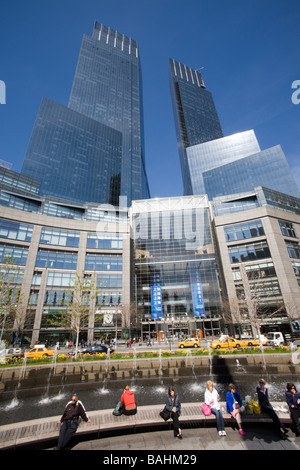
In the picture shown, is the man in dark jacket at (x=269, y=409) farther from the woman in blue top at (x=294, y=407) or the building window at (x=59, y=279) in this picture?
the building window at (x=59, y=279)

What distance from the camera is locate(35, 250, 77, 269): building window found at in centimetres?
4451

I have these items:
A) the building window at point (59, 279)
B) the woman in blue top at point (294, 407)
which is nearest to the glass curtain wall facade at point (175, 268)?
the building window at point (59, 279)

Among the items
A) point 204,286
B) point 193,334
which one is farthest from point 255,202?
point 193,334

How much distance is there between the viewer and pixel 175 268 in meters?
52.0

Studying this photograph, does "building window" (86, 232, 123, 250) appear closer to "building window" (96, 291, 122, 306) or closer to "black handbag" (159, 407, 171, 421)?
"building window" (96, 291, 122, 306)

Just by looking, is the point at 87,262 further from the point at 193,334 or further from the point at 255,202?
the point at 255,202

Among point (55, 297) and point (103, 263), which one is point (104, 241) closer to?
point (103, 263)

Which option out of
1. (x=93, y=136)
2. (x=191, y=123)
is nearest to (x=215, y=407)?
(x=93, y=136)

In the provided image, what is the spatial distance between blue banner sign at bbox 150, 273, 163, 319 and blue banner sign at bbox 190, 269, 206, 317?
7744 millimetres

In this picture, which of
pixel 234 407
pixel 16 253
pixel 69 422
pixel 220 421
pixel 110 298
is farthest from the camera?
pixel 110 298

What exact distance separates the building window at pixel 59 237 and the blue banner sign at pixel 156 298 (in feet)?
67.8

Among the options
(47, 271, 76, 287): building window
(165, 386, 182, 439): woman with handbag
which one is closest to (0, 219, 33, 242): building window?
(47, 271, 76, 287): building window

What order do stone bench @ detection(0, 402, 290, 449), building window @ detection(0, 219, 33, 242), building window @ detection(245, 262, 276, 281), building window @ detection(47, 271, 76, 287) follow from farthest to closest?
building window @ detection(245, 262, 276, 281)
building window @ detection(47, 271, 76, 287)
building window @ detection(0, 219, 33, 242)
stone bench @ detection(0, 402, 290, 449)

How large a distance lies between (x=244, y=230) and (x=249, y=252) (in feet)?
17.9
